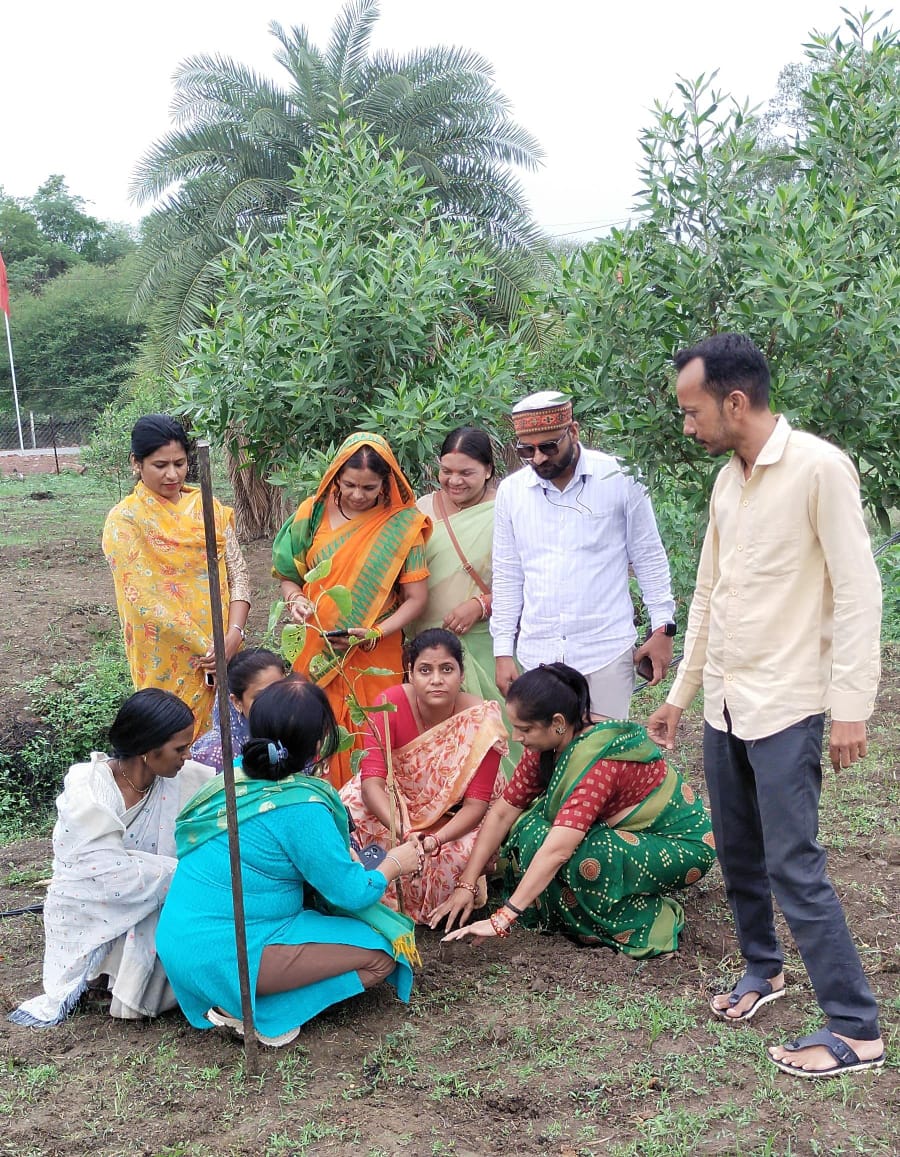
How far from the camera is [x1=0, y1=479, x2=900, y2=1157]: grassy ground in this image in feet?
9.23

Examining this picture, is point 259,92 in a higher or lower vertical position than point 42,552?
higher

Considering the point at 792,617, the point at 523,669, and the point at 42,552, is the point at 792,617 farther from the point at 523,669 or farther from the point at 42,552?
the point at 42,552

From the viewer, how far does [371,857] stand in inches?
141

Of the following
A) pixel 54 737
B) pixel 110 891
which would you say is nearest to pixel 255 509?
pixel 54 737

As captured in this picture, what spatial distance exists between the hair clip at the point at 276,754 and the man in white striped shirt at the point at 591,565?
1188mm

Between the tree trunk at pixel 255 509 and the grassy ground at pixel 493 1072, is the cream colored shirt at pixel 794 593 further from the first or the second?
the tree trunk at pixel 255 509

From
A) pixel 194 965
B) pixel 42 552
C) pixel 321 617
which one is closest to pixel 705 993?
pixel 194 965

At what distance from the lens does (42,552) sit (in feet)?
43.3

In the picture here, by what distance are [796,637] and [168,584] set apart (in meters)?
2.71

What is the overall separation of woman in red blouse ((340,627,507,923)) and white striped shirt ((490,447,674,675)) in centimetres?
32

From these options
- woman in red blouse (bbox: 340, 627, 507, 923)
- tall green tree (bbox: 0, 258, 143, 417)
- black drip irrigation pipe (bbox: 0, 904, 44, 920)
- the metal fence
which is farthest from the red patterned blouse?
tall green tree (bbox: 0, 258, 143, 417)

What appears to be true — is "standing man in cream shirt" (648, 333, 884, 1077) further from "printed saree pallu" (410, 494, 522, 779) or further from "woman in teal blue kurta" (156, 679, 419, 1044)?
"printed saree pallu" (410, 494, 522, 779)

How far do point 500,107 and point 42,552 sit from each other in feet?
25.9

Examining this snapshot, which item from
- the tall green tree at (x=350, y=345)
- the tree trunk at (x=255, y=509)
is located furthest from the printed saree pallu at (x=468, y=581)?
the tree trunk at (x=255, y=509)
